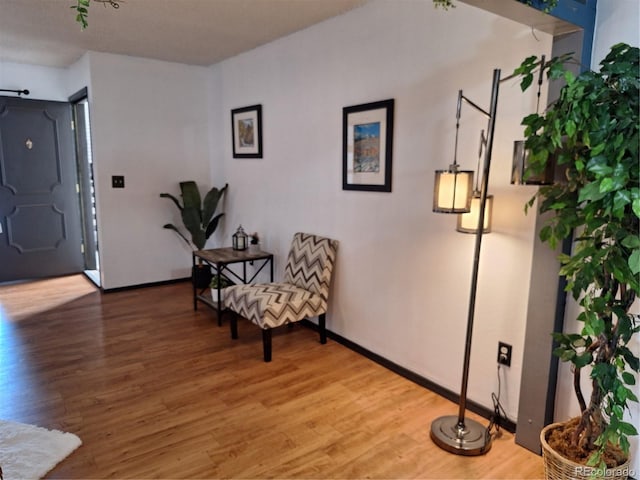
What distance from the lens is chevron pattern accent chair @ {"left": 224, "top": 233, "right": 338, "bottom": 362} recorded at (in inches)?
→ 120

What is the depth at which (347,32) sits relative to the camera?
307cm

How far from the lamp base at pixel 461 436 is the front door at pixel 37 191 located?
192 inches

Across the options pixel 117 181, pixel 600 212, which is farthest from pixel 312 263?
pixel 117 181

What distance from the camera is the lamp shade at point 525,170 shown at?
173cm

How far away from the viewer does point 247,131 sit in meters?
4.35

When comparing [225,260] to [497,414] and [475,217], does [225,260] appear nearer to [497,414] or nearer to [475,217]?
[475,217]

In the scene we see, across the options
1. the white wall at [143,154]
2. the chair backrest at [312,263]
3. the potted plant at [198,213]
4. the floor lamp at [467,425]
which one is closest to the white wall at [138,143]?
the white wall at [143,154]

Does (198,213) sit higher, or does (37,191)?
(37,191)

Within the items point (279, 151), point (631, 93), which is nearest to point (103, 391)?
point (279, 151)

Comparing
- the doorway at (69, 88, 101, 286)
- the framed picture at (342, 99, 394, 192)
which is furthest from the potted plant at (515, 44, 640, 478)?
the doorway at (69, 88, 101, 286)

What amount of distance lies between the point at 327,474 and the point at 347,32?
271 cm

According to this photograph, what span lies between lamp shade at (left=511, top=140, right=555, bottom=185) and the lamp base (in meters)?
1.25

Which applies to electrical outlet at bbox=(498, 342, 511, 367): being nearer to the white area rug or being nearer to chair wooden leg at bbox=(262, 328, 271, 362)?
chair wooden leg at bbox=(262, 328, 271, 362)

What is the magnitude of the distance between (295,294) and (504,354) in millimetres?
1463
